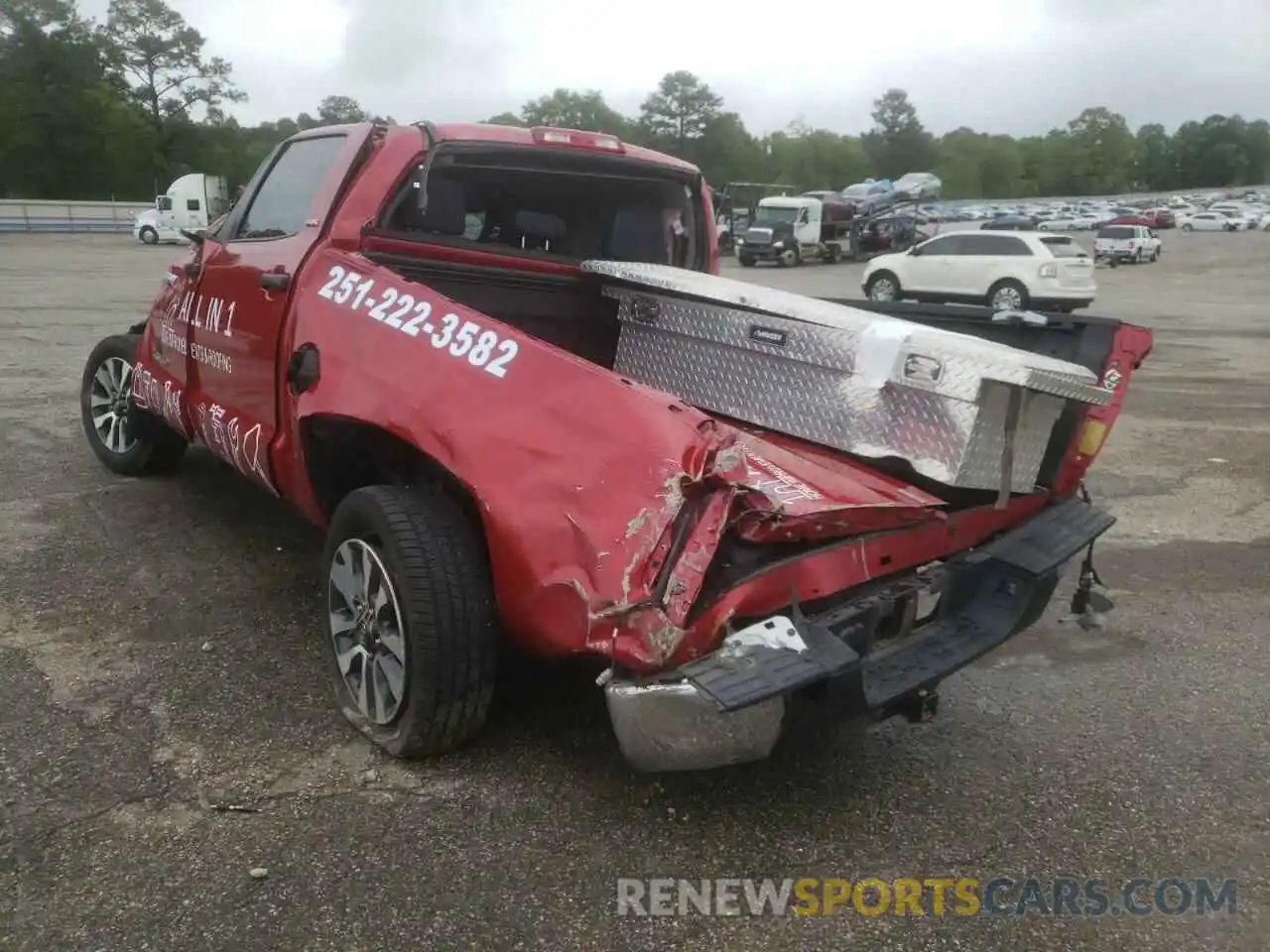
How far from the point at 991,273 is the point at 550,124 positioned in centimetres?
886

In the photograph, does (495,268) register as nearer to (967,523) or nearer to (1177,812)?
(967,523)

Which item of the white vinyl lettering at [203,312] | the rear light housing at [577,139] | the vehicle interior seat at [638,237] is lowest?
the white vinyl lettering at [203,312]

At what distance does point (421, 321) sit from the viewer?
10.6 feet

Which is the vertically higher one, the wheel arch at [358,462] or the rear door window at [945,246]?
the rear door window at [945,246]

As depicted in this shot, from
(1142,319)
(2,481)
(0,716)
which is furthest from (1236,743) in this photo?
(1142,319)

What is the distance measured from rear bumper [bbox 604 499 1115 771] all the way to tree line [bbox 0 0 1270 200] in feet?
134

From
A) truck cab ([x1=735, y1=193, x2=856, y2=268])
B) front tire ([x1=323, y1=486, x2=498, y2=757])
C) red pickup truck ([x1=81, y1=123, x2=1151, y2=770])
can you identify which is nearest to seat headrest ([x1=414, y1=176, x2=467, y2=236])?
red pickup truck ([x1=81, y1=123, x2=1151, y2=770])

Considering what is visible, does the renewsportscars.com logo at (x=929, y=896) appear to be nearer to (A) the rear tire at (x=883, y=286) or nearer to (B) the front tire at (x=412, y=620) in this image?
(B) the front tire at (x=412, y=620)

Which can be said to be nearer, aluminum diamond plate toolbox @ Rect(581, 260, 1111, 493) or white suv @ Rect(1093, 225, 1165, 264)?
aluminum diamond plate toolbox @ Rect(581, 260, 1111, 493)

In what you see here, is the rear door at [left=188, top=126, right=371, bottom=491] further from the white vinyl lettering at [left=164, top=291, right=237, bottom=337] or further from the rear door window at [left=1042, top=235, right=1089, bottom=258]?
the rear door window at [left=1042, top=235, right=1089, bottom=258]

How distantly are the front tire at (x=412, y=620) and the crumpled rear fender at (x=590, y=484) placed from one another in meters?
0.13

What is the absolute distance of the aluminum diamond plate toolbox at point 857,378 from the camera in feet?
10.0

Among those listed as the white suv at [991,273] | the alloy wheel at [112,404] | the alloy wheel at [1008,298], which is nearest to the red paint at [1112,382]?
the alloy wheel at [112,404]

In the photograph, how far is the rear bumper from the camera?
2.48m
